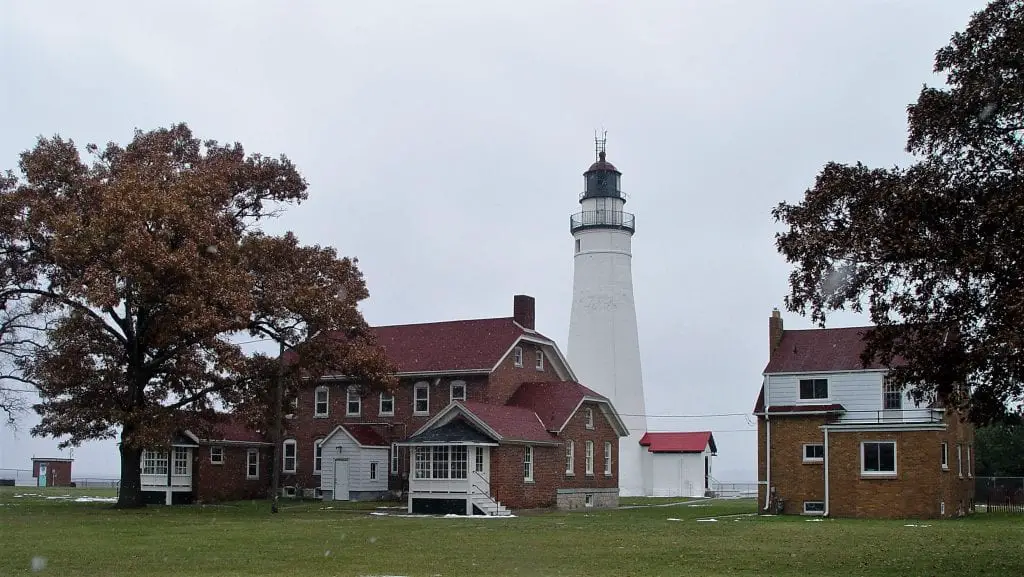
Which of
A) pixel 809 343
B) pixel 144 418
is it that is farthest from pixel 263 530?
pixel 809 343

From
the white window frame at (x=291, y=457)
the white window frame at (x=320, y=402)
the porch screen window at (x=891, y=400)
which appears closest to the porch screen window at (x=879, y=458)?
the porch screen window at (x=891, y=400)

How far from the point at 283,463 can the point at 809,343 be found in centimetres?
2583

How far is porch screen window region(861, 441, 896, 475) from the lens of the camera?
39000 mm

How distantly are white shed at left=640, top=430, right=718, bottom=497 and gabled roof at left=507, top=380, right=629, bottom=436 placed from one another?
1313 cm

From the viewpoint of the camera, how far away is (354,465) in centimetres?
4988

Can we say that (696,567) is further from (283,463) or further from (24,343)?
(283,463)

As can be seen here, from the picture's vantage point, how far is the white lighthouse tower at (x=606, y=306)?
5994cm

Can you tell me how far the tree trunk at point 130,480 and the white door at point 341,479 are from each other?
407 inches

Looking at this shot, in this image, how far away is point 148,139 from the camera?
41.7 m

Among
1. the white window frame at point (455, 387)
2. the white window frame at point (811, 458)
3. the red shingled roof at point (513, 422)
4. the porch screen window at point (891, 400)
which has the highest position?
the white window frame at point (455, 387)

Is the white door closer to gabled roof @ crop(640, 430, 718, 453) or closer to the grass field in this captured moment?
the grass field

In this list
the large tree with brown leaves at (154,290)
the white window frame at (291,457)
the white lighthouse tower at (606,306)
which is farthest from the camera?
the white lighthouse tower at (606,306)

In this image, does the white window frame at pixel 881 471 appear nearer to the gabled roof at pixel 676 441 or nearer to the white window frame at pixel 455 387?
the white window frame at pixel 455 387

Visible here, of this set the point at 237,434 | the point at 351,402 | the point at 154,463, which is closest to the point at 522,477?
the point at 351,402
